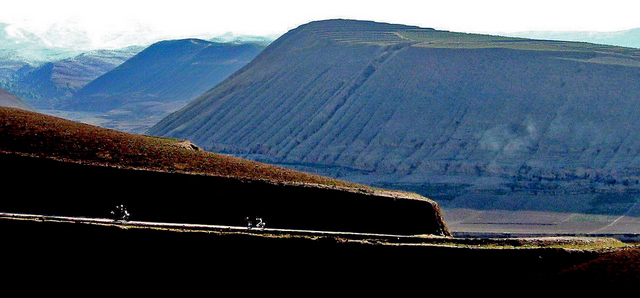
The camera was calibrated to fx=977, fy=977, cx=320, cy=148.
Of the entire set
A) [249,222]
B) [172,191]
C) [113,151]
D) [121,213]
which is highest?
[113,151]

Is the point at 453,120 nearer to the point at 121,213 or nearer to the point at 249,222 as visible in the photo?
the point at 249,222

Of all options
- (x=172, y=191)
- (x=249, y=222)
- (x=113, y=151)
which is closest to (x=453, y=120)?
(x=113, y=151)

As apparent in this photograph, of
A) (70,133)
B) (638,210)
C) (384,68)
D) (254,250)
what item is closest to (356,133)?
(384,68)

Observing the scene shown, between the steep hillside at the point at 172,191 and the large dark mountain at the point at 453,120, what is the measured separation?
36.5 metres

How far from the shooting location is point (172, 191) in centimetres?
2309

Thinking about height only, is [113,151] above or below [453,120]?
below

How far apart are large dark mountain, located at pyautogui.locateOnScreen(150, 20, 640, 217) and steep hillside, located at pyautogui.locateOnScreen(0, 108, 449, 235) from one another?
120 feet

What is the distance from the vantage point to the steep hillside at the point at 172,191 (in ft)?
74.5

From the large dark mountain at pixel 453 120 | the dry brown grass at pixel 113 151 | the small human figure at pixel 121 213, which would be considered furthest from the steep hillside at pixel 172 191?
the large dark mountain at pixel 453 120

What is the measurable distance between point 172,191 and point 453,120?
2155 inches

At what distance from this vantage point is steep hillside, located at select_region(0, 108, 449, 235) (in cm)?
2272

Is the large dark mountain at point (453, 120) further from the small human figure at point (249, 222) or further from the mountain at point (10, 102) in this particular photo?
the small human figure at point (249, 222)

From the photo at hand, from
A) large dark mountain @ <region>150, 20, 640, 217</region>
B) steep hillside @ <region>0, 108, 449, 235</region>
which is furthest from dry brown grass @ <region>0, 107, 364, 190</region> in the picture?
large dark mountain @ <region>150, 20, 640, 217</region>

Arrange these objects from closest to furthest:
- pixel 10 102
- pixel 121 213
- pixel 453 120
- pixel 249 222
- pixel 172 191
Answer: pixel 121 213
pixel 249 222
pixel 172 191
pixel 453 120
pixel 10 102
